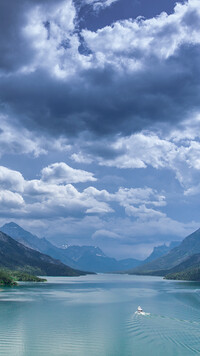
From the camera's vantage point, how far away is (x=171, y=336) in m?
81.8

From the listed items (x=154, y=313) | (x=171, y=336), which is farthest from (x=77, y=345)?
(x=154, y=313)

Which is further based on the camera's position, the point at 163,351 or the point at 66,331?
the point at 66,331

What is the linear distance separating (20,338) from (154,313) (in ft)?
196

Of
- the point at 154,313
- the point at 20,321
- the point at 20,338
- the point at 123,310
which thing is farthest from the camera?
the point at 123,310

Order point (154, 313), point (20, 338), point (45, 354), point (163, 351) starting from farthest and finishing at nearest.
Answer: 1. point (154, 313)
2. point (20, 338)
3. point (163, 351)
4. point (45, 354)

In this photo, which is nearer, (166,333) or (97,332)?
(97,332)

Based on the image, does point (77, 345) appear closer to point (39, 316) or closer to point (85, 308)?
point (39, 316)

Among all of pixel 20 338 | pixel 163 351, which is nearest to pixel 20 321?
pixel 20 338

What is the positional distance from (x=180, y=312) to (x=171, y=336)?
4509 centimetres

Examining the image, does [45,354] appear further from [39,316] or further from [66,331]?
[39,316]

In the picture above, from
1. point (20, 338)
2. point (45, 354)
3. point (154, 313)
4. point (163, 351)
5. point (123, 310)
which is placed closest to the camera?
point (45, 354)

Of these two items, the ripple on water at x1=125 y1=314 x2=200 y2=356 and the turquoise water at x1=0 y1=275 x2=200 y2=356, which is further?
the ripple on water at x1=125 y1=314 x2=200 y2=356

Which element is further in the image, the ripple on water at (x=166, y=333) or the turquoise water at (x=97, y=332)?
the ripple on water at (x=166, y=333)

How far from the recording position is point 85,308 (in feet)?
432
